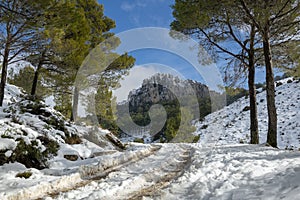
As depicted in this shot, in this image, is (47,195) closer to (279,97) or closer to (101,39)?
(101,39)

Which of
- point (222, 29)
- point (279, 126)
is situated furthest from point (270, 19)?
point (279, 126)

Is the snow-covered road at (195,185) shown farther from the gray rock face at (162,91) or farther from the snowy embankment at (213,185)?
the gray rock face at (162,91)

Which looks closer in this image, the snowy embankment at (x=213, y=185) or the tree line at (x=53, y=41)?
the snowy embankment at (x=213, y=185)

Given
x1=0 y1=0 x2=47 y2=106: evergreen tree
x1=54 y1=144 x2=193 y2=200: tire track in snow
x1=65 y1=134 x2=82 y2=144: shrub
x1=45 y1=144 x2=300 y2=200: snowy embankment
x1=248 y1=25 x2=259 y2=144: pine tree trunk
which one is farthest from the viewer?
x1=248 y1=25 x2=259 y2=144: pine tree trunk

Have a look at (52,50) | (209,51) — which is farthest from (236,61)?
(52,50)

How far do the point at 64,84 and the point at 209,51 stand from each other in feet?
27.6

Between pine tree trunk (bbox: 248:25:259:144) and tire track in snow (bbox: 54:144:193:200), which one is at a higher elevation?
pine tree trunk (bbox: 248:25:259:144)

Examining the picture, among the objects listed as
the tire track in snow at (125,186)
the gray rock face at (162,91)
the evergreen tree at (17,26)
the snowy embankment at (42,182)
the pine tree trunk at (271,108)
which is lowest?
the snowy embankment at (42,182)

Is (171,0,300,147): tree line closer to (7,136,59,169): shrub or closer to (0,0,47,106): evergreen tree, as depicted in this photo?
(0,0,47,106): evergreen tree

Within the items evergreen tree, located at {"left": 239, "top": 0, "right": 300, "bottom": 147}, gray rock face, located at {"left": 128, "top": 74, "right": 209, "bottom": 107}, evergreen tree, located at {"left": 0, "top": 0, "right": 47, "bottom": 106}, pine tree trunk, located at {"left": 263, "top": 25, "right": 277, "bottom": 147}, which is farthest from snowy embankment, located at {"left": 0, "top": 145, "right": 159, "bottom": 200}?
gray rock face, located at {"left": 128, "top": 74, "right": 209, "bottom": 107}

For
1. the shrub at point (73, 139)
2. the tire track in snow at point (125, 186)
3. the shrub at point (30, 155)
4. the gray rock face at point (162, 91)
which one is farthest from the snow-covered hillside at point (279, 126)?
the shrub at point (30, 155)

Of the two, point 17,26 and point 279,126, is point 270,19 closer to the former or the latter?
point 17,26

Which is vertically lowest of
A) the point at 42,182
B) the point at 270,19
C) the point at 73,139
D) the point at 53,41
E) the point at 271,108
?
the point at 42,182

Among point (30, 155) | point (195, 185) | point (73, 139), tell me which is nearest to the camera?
point (195, 185)
